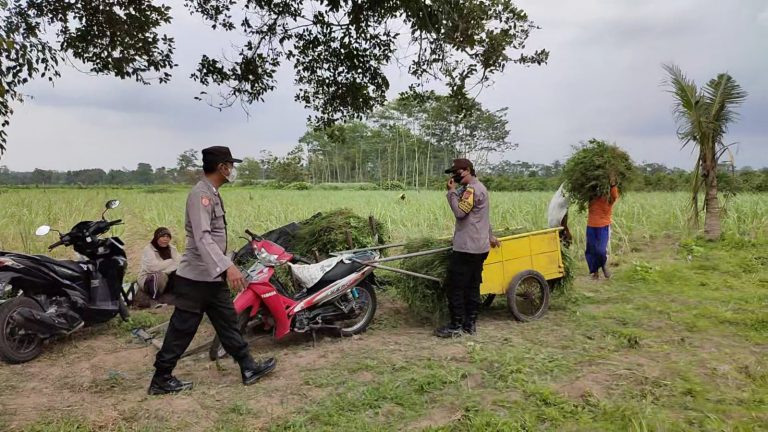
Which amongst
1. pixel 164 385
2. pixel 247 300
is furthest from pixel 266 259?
pixel 164 385

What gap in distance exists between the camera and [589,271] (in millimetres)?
6770

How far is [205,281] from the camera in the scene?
314 cm

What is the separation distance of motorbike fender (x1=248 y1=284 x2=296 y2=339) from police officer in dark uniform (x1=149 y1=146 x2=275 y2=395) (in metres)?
0.41

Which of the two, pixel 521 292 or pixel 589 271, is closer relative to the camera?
pixel 521 292

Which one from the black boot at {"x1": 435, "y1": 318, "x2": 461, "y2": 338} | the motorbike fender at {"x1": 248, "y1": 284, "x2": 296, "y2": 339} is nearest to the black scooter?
the motorbike fender at {"x1": 248, "y1": 284, "x2": 296, "y2": 339}

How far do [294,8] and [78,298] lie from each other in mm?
3912

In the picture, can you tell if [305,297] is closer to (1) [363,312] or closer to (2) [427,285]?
(1) [363,312]

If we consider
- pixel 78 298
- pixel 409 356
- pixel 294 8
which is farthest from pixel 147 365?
pixel 294 8

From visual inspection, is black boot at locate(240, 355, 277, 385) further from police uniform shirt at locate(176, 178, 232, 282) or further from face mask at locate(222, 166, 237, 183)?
face mask at locate(222, 166, 237, 183)

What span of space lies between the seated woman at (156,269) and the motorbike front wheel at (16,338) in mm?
1338

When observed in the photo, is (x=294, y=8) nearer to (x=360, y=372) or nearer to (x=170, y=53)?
(x=170, y=53)

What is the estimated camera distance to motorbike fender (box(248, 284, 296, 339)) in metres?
3.75

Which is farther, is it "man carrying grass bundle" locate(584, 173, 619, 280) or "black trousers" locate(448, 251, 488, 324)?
"man carrying grass bundle" locate(584, 173, 619, 280)

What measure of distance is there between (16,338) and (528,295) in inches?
170
